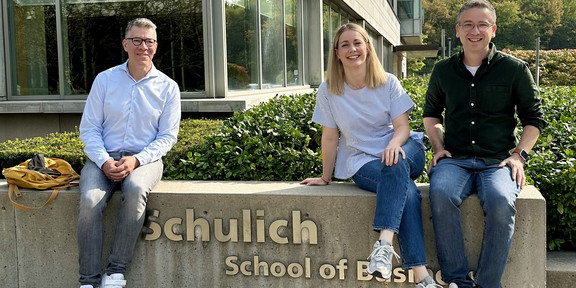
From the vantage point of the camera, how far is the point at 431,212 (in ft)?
12.8

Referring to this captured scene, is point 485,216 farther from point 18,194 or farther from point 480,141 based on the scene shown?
point 18,194

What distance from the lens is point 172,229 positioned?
4340 millimetres

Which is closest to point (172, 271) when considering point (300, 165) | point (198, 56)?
point (300, 165)

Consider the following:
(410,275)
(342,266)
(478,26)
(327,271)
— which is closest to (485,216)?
(410,275)

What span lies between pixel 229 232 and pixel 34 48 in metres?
6.50

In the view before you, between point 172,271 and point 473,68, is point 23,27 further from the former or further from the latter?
point 473,68

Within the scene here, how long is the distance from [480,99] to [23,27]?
7.62m

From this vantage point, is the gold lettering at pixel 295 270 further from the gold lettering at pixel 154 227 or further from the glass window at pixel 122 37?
the glass window at pixel 122 37

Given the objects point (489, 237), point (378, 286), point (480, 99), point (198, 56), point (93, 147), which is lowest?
point (378, 286)

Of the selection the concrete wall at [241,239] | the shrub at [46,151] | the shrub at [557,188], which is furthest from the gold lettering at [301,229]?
the shrub at [46,151]

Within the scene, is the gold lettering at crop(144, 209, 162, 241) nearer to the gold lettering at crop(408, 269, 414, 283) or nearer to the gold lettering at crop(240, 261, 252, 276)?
the gold lettering at crop(240, 261, 252, 276)

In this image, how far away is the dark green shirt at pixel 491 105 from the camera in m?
4.02

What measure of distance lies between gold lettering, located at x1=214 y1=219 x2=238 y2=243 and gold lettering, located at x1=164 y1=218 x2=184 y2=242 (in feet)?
0.82

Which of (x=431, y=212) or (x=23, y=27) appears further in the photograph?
(x=23, y=27)
